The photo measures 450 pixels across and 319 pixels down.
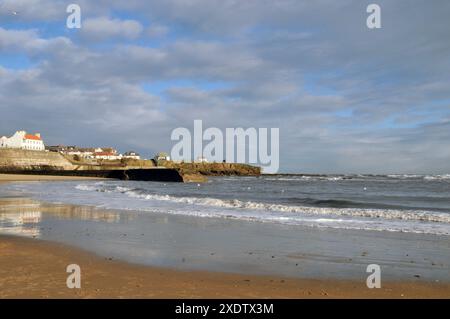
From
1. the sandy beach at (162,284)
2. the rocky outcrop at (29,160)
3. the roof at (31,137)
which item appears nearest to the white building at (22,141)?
the roof at (31,137)

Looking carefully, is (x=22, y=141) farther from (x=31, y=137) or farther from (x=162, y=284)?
(x=162, y=284)

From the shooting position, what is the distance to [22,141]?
12050 cm

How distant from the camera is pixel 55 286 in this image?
6.25 metres

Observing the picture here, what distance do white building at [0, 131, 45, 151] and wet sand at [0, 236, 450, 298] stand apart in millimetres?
115235

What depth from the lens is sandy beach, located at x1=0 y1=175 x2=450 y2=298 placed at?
6.04 m

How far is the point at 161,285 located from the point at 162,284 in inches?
2.6

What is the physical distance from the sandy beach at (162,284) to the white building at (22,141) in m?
115

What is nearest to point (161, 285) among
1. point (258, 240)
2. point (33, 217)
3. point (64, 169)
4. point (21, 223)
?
point (258, 240)

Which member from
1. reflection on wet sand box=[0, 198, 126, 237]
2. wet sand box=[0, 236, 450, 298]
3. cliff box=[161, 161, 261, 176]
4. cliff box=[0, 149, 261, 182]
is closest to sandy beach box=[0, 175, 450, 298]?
wet sand box=[0, 236, 450, 298]

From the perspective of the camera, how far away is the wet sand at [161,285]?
6023 millimetres

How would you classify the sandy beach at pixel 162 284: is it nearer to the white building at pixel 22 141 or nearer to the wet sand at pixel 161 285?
the wet sand at pixel 161 285

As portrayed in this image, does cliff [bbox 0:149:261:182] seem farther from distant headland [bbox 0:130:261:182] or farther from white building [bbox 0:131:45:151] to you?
white building [bbox 0:131:45:151]
